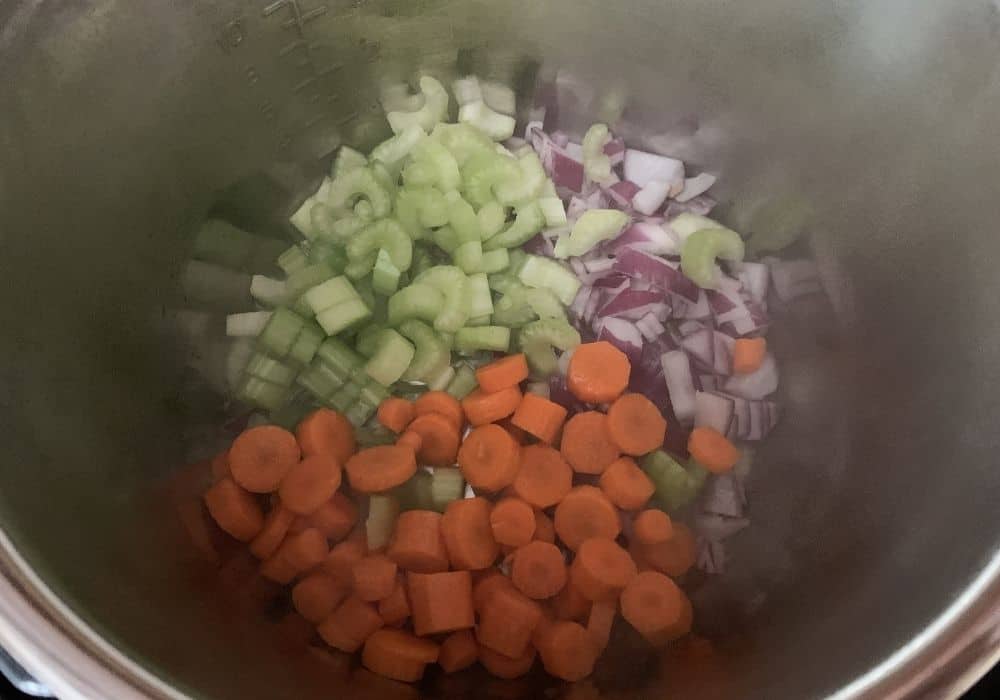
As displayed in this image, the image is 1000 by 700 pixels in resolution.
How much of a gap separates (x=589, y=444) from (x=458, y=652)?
0.46m

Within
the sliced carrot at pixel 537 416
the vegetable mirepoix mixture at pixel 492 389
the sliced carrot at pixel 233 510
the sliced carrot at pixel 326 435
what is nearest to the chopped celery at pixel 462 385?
the vegetable mirepoix mixture at pixel 492 389

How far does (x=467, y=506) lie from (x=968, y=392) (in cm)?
83

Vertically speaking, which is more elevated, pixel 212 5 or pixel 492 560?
pixel 212 5

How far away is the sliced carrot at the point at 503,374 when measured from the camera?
1.49m

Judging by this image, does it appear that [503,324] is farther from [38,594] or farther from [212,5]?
[38,594]

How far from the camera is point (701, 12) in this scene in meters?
1.46

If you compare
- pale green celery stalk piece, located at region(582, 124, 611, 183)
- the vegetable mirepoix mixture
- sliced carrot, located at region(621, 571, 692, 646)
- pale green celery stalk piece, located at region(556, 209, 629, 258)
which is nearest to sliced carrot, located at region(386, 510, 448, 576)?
the vegetable mirepoix mixture

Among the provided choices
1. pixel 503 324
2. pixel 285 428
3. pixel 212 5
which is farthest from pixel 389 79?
pixel 285 428

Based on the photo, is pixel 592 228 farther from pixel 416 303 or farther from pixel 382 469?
pixel 382 469

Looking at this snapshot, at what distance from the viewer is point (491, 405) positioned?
58.1 inches

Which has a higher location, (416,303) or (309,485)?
(416,303)

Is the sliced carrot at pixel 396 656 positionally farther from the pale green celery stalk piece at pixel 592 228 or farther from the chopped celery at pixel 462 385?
the pale green celery stalk piece at pixel 592 228

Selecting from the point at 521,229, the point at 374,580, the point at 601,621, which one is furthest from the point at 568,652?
the point at 521,229

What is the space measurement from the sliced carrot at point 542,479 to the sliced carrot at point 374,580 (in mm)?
284
